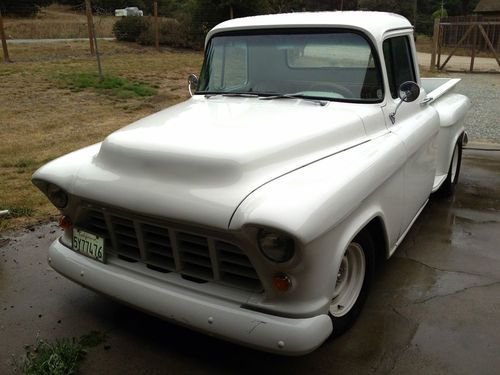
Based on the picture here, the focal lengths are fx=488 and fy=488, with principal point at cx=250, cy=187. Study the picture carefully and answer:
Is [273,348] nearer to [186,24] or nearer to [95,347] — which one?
[95,347]

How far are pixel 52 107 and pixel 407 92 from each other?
7.66 m

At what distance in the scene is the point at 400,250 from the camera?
388cm

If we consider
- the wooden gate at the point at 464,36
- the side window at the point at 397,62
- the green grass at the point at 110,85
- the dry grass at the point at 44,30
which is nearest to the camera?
the side window at the point at 397,62

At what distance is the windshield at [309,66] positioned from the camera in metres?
3.34

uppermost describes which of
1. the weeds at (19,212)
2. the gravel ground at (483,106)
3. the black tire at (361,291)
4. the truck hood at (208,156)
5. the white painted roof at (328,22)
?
the white painted roof at (328,22)

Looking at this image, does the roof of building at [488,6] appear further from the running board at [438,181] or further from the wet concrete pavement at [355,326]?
the wet concrete pavement at [355,326]

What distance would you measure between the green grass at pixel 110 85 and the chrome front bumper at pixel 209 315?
27.7ft

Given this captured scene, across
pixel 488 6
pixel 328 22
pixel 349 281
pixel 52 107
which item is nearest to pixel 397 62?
pixel 328 22

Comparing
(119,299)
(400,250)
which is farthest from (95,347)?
(400,250)

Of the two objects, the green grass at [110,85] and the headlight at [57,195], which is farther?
the green grass at [110,85]

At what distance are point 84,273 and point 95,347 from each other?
0.43 meters

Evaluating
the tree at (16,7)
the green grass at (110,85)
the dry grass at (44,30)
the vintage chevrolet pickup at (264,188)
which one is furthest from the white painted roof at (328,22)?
the dry grass at (44,30)

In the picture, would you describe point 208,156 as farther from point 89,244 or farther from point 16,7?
point 16,7

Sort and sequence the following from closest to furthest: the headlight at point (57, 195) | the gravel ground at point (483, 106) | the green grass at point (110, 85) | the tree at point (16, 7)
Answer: the headlight at point (57, 195), the gravel ground at point (483, 106), the green grass at point (110, 85), the tree at point (16, 7)
